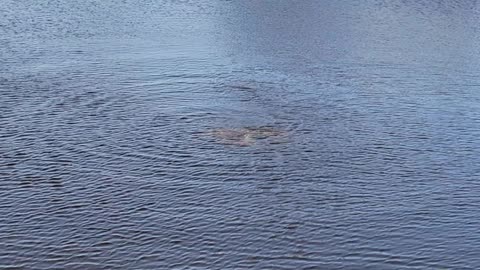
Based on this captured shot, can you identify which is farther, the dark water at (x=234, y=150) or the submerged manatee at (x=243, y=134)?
the submerged manatee at (x=243, y=134)

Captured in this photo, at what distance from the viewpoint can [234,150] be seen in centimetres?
1360

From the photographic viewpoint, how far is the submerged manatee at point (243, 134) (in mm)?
14016

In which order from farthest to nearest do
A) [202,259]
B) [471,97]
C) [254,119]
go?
[471,97] → [254,119] → [202,259]

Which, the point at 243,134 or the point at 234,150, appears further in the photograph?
the point at 243,134

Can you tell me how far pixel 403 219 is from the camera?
1136 centimetres

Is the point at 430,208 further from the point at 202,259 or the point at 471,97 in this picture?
the point at 471,97

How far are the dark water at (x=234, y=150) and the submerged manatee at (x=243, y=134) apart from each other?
0.19 metres

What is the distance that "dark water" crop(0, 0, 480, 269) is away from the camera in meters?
10.6

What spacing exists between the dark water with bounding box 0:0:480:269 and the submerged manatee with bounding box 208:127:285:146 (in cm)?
19

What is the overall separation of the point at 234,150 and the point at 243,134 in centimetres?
83

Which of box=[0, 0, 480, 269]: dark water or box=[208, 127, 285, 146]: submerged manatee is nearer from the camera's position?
box=[0, 0, 480, 269]: dark water

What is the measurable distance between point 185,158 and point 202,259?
3.25 m

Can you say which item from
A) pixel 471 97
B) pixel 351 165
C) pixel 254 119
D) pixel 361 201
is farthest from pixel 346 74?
pixel 361 201

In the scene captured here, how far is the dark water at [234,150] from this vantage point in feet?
34.6
